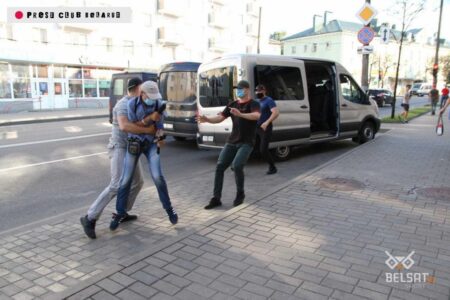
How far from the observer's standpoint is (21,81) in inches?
1025

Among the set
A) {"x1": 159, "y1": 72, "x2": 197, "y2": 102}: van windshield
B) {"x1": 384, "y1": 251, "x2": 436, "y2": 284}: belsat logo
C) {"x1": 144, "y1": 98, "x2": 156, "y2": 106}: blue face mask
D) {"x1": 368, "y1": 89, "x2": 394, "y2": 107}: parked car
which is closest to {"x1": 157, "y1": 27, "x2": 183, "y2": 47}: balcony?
{"x1": 368, "y1": 89, "x2": 394, "y2": 107}: parked car

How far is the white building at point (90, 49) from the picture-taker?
83.3 ft

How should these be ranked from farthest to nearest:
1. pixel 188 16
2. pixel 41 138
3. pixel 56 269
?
1. pixel 188 16
2. pixel 41 138
3. pixel 56 269

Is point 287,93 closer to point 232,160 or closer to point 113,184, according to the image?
point 232,160

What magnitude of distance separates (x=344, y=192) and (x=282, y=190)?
937 millimetres

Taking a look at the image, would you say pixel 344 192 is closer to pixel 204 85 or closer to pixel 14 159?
pixel 204 85

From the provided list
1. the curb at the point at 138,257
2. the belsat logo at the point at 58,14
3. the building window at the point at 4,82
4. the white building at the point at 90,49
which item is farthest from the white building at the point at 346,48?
the curb at the point at 138,257

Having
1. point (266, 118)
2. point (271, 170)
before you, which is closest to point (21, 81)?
point (266, 118)

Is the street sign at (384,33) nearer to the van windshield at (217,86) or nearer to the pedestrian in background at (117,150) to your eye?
the van windshield at (217,86)

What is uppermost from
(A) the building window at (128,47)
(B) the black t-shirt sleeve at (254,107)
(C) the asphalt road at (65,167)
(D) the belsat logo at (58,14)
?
(D) the belsat logo at (58,14)

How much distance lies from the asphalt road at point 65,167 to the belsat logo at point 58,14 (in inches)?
574

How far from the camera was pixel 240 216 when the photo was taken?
482 cm

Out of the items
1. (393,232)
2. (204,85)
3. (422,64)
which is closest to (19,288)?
(393,232)

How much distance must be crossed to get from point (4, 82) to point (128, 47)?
10728mm
